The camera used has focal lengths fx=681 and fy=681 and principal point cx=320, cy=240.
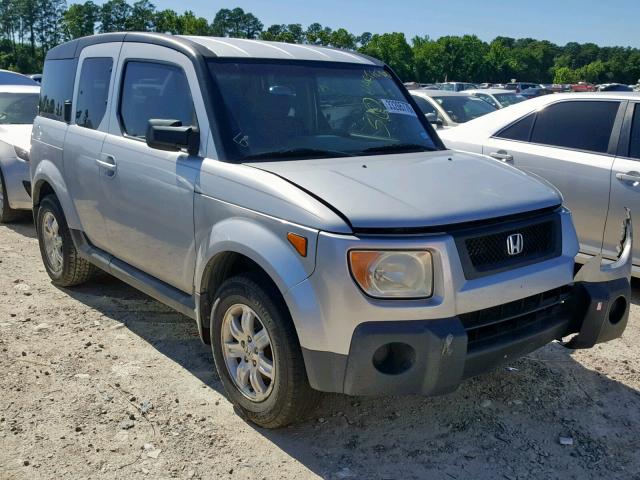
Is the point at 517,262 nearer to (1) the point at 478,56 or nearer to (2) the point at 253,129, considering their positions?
(2) the point at 253,129

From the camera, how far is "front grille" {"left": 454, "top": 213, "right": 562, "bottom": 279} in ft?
9.91

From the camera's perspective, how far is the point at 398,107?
4.46 meters

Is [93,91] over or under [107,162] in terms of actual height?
over

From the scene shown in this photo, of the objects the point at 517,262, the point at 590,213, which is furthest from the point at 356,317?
the point at 590,213

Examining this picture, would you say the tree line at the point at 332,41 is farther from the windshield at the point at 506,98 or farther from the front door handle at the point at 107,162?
the front door handle at the point at 107,162

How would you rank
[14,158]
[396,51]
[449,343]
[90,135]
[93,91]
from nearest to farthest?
[449,343] < [90,135] < [93,91] < [14,158] < [396,51]

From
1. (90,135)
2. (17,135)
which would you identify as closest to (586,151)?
(90,135)

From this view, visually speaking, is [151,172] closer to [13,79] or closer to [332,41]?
[13,79]

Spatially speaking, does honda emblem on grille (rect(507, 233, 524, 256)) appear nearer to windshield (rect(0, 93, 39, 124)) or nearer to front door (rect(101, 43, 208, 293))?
front door (rect(101, 43, 208, 293))

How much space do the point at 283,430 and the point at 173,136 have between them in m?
1.64

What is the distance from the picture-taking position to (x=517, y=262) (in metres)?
3.22

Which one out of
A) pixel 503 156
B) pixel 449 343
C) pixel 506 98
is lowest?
pixel 449 343

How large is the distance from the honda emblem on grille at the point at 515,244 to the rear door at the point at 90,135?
2702 mm

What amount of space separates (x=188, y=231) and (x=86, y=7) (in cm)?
10870
